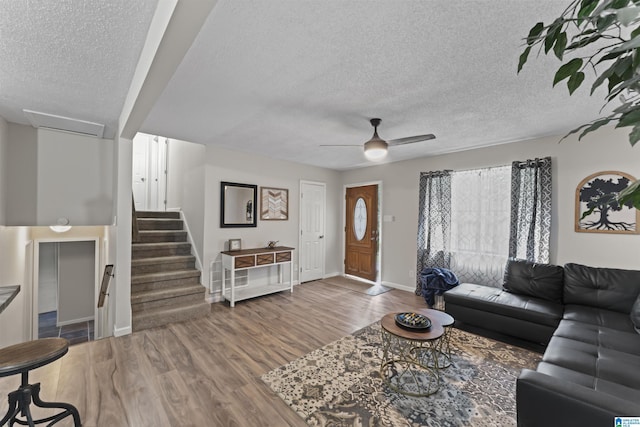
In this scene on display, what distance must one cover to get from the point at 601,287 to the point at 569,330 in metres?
0.99

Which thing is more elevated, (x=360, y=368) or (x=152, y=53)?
(x=152, y=53)

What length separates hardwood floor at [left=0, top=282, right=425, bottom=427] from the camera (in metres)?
1.97

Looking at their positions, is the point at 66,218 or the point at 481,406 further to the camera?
the point at 66,218

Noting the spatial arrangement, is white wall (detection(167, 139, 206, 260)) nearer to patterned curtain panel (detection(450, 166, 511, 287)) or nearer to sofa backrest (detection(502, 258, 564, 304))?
patterned curtain panel (detection(450, 166, 511, 287))

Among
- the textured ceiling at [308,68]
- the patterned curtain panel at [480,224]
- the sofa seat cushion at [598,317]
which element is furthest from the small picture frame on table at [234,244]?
the sofa seat cushion at [598,317]

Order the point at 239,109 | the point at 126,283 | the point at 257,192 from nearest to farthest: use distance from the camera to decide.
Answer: the point at 239,109 < the point at 126,283 < the point at 257,192

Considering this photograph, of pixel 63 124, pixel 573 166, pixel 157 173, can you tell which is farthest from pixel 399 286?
pixel 157 173

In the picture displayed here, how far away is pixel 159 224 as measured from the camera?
4.77 metres

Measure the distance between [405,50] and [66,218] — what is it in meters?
4.20

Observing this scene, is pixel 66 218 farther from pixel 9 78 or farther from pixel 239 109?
pixel 239 109

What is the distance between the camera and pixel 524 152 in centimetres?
376

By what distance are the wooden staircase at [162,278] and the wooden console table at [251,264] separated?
0.43 m

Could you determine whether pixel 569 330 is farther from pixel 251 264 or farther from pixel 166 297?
pixel 166 297

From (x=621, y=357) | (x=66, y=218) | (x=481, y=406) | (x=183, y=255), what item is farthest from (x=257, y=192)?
(x=621, y=357)
